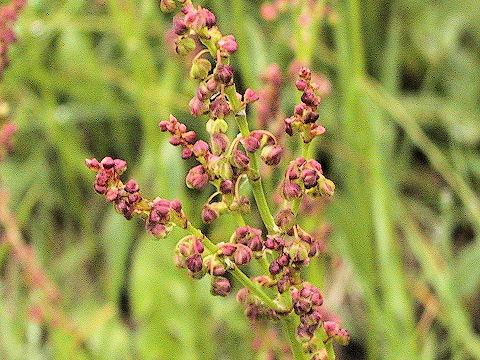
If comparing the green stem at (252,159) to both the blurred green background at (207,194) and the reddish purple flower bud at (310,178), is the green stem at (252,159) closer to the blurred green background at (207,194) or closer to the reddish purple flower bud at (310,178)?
the reddish purple flower bud at (310,178)

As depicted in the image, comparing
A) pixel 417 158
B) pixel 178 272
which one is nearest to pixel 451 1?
pixel 417 158

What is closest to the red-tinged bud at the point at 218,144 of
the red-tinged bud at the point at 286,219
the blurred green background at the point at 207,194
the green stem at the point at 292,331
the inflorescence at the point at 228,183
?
the inflorescence at the point at 228,183

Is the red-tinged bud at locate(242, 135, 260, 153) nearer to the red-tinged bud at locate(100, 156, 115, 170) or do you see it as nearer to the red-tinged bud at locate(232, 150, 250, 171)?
the red-tinged bud at locate(232, 150, 250, 171)

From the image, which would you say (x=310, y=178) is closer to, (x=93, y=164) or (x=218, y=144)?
(x=218, y=144)

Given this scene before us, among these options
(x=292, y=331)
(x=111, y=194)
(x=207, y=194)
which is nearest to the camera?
(x=111, y=194)

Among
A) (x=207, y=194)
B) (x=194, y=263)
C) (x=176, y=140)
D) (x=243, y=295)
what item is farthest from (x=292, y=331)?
(x=207, y=194)

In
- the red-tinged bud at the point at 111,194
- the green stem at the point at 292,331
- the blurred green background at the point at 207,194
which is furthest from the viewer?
the blurred green background at the point at 207,194
